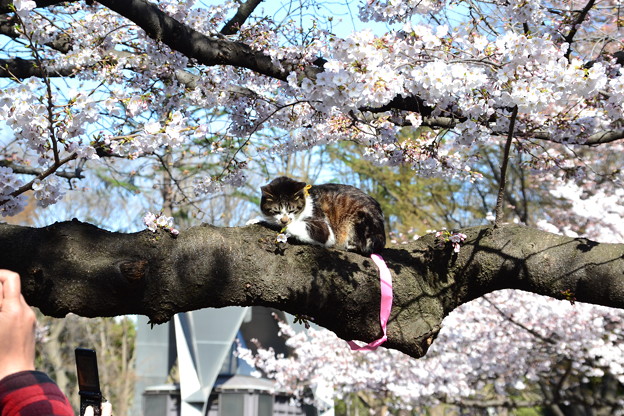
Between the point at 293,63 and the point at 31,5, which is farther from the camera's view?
the point at 293,63

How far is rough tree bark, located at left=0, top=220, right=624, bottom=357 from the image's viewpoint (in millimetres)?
2416

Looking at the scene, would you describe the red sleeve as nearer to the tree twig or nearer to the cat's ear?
the tree twig

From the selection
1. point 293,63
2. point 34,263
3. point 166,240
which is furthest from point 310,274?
point 293,63

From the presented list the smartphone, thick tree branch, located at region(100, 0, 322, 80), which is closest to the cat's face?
thick tree branch, located at region(100, 0, 322, 80)

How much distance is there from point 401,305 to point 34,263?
5.17 ft

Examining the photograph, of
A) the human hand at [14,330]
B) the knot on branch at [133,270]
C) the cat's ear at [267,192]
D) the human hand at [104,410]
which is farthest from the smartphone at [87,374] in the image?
the cat's ear at [267,192]

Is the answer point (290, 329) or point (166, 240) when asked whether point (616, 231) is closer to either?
point (290, 329)

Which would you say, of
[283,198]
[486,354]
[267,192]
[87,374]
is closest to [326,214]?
[283,198]

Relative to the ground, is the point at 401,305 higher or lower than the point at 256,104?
lower

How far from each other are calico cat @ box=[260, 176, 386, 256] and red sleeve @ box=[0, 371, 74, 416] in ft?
6.92

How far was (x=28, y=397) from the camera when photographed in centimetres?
110

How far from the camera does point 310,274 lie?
272 cm

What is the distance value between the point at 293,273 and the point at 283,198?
139 cm

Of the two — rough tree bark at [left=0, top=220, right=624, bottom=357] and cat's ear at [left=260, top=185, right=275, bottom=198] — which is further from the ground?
cat's ear at [left=260, top=185, right=275, bottom=198]
